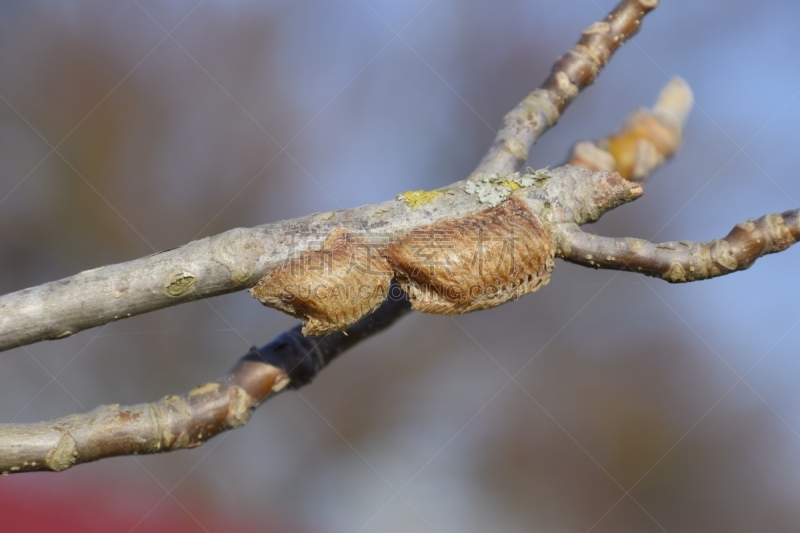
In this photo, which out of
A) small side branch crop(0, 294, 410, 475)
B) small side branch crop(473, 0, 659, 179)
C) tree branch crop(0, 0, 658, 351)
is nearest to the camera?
tree branch crop(0, 0, 658, 351)

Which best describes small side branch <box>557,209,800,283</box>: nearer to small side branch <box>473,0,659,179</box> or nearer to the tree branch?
the tree branch

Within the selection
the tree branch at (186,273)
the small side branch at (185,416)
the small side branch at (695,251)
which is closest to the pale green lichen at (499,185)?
the tree branch at (186,273)

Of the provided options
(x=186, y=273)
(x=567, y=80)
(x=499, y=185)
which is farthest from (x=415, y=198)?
(x=567, y=80)

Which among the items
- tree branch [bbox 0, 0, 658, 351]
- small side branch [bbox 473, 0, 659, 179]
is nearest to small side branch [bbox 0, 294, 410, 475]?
tree branch [bbox 0, 0, 658, 351]

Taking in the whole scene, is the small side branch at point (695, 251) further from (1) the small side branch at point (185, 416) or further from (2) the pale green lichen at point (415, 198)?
(1) the small side branch at point (185, 416)

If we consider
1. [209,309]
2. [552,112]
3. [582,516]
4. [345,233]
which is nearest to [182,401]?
[345,233]

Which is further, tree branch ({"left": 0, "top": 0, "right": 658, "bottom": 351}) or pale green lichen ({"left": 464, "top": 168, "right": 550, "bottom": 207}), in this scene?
pale green lichen ({"left": 464, "top": 168, "right": 550, "bottom": 207})
